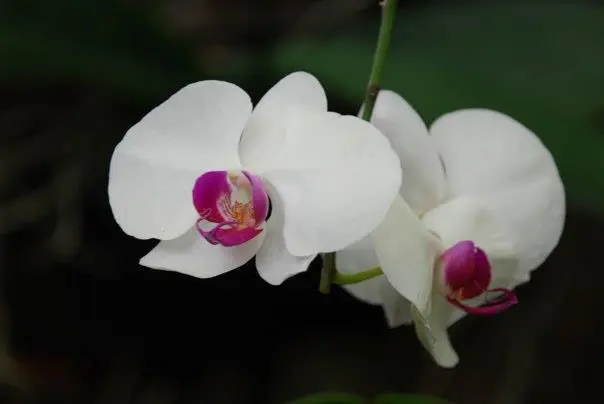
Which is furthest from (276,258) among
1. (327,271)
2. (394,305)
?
(394,305)

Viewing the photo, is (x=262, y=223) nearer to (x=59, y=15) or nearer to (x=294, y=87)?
(x=294, y=87)

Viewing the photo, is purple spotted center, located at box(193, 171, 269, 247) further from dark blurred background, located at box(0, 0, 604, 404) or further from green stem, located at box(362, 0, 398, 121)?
dark blurred background, located at box(0, 0, 604, 404)

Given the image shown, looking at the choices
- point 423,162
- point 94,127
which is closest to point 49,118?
point 94,127

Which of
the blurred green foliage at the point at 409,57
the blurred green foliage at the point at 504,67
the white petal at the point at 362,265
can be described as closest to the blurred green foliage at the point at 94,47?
the blurred green foliage at the point at 409,57

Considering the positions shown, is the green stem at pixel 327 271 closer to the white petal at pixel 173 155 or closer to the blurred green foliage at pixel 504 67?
the white petal at pixel 173 155

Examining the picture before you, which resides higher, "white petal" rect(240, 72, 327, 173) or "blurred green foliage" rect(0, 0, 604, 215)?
"white petal" rect(240, 72, 327, 173)

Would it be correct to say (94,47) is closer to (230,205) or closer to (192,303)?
(192,303)

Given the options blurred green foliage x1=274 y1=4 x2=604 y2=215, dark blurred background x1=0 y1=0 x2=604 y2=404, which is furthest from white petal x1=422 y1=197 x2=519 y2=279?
dark blurred background x1=0 y1=0 x2=604 y2=404
